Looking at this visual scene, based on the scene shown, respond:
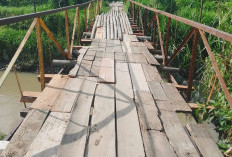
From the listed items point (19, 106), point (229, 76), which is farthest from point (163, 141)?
point (19, 106)

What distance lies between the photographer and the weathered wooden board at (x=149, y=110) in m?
2.35

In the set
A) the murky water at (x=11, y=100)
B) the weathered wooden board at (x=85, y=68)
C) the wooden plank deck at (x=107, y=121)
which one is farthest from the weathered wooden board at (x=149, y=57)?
the murky water at (x=11, y=100)

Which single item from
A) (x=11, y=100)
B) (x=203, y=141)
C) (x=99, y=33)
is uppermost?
(x=99, y=33)

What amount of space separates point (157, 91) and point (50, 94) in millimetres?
1258

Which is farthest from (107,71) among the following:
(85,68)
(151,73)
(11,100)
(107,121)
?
(11,100)

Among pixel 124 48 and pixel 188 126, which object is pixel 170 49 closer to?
pixel 124 48

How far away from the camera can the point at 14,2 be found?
81.6 feet

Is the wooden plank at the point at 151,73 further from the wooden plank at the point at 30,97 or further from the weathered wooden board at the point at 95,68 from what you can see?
the wooden plank at the point at 30,97

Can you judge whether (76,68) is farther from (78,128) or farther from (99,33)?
(99,33)

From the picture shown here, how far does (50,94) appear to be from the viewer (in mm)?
2863

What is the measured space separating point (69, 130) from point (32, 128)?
31cm

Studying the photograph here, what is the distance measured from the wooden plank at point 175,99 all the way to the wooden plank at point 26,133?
4.44 feet

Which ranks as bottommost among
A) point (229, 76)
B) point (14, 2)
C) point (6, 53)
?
point (6, 53)

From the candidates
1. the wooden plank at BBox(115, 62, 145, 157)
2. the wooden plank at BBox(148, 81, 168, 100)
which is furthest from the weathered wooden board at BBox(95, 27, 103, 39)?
the wooden plank at BBox(148, 81, 168, 100)
